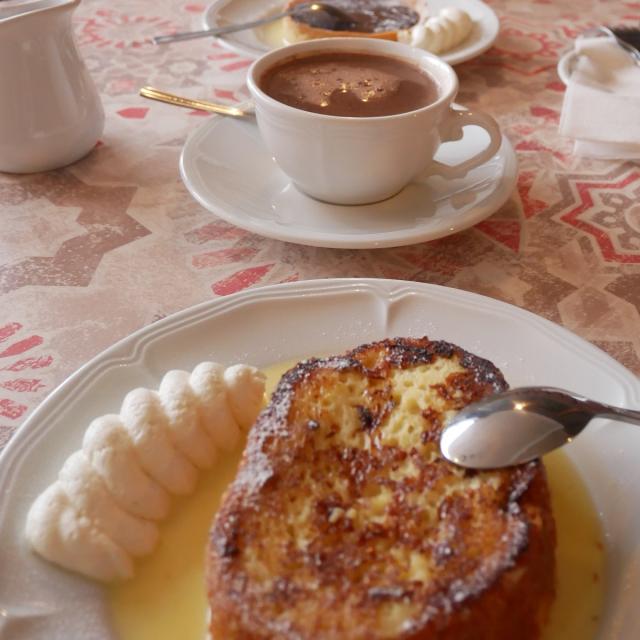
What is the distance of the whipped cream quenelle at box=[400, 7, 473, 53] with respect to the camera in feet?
6.94

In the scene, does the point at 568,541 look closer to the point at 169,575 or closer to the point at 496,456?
the point at 496,456

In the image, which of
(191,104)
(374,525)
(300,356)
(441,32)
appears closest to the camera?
(374,525)

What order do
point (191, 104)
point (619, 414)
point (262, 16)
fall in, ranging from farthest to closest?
1. point (262, 16)
2. point (191, 104)
3. point (619, 414)

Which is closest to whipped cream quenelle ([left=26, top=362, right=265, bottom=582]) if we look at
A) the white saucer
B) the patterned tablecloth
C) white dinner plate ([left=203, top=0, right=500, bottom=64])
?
the patterned tablecloth

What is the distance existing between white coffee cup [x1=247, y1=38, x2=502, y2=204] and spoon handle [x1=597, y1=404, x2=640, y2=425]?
696mm

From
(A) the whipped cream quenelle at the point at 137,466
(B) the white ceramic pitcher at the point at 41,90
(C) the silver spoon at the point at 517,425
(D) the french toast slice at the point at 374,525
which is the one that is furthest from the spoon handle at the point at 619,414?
(B) the white ceramic pitcher at the point at 41,90

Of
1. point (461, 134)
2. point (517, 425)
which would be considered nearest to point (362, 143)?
point (461, 134)

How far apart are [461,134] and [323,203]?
337 millimetres

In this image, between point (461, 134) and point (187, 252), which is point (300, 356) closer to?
point (187, 252)

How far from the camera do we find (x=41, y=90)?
1613 mm

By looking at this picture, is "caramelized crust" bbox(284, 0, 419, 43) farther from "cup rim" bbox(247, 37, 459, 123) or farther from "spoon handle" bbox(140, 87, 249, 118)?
"spoon handle" bbox(140, 87, 249, 118)

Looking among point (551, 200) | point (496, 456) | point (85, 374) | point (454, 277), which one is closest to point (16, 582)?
point (85, 374)

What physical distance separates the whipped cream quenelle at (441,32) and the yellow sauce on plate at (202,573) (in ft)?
4.97

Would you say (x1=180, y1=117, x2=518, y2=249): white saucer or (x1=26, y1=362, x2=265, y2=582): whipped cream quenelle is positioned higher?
(x1=26, y1=362, x2=265, y2=582): whipped cream quenelle
